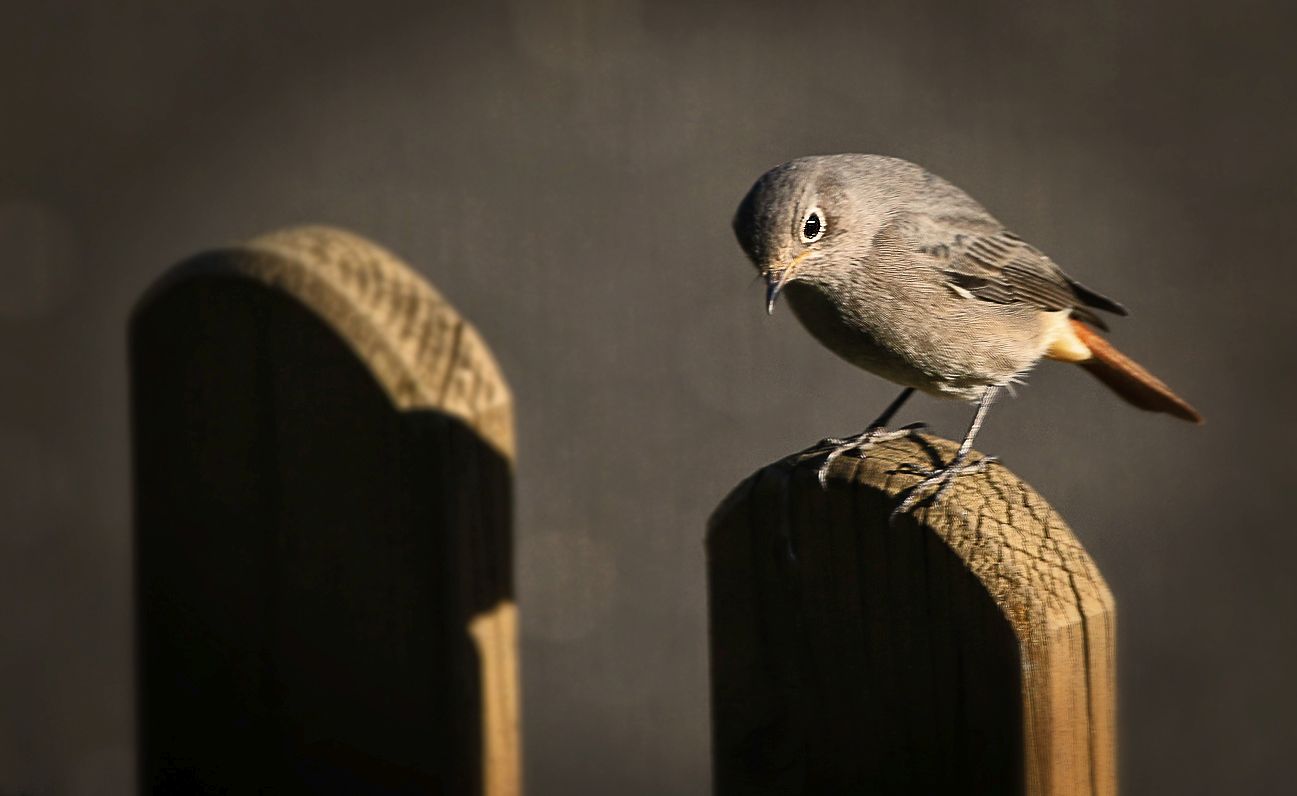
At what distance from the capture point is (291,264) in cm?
244

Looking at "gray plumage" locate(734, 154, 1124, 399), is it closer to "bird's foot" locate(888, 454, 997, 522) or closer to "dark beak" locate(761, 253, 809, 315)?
"dark beak" locate(761, 253, 809, 315)

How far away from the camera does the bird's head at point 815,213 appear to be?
2863 millimetres

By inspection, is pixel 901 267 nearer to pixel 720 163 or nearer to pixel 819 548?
pixel 819 548

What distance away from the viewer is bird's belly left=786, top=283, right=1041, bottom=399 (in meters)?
3.05

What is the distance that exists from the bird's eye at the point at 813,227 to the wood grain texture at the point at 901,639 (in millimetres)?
901

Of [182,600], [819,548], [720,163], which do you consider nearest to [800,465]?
[819,548]

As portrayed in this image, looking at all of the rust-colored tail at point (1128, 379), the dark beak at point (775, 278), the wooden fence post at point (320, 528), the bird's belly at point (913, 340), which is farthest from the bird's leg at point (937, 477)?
the rust-colored tail at point (1128, 379)

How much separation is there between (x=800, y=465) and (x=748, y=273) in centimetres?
424

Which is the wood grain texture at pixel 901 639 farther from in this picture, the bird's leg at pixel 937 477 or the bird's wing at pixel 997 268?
the bird's wing at pixel 997 268

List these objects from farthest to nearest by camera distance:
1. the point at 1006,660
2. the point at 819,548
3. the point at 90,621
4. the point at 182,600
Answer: the point at 90,621 < the point at 182,600 < the point at 819,548 < the point at 1006,660

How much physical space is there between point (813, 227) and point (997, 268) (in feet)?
1.71

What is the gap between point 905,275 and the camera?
10.4ft

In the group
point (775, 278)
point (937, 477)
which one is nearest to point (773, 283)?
point (775, 278)

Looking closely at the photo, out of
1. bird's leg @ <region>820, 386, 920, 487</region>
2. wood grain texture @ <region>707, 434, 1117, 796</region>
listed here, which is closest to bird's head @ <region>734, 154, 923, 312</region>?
bird's leg @ <region>820, 386, 920, 487</region>
